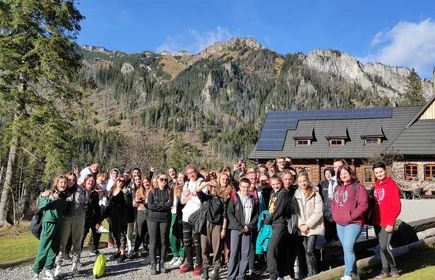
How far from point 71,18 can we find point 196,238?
447 inches

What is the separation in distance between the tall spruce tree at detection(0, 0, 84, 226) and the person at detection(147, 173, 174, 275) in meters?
7.54

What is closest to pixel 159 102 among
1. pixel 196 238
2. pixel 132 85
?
pixel 132 85

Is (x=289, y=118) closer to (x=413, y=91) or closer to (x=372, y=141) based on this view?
(x=372, y=141)

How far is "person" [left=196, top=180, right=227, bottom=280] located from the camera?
5.46 metres

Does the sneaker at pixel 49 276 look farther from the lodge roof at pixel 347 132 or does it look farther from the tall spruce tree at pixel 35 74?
the lodge roof at pixel 347 132

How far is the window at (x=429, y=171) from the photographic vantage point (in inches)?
869

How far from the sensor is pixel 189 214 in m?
5.96

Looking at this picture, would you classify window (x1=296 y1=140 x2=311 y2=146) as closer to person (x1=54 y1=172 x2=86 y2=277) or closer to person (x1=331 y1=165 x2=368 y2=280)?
person (x1=331 y1=165 x2=368 y2=280)

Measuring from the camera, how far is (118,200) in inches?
271

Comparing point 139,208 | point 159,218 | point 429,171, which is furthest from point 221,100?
point 159,218

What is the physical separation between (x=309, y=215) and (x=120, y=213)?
3947mm

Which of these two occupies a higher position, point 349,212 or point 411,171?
point 411,171

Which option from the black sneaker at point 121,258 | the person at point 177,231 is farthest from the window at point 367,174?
the black sneaker at point 121,258

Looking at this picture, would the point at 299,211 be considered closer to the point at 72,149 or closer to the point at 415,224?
the point at 415,224
